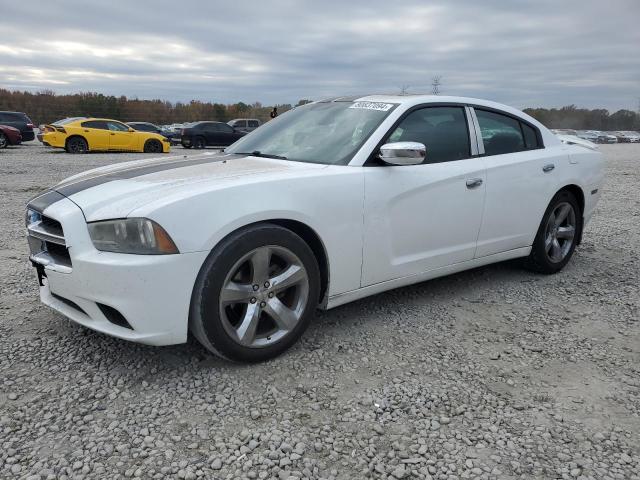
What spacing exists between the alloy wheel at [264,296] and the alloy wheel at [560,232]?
2682 millimetres

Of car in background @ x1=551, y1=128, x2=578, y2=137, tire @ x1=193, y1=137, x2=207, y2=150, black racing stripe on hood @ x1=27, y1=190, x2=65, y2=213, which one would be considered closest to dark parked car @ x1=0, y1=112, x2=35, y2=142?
tire @ x1=193, y1=137, x2=207, y2=150

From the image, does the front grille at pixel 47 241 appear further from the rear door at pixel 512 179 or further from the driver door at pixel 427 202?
the rear door at pixel 512 179

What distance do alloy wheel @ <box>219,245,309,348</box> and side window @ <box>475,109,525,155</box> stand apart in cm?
202

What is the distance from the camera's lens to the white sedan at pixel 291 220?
2568 mm

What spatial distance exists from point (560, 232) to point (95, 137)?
18.0 meters

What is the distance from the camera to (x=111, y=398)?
8.39 ft

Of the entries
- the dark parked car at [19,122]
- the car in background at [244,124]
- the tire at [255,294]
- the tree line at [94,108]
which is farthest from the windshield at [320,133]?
the tree line at [94,108]

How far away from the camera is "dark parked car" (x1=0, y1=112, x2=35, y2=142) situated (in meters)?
21.1

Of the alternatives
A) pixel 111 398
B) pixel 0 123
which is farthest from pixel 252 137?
pixel 0 123

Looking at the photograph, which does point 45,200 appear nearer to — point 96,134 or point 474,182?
point 474,182

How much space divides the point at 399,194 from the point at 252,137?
141 centimetres

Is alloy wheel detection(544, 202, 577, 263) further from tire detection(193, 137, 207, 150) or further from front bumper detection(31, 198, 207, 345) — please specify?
tire detection(193, 137, 207, 150)

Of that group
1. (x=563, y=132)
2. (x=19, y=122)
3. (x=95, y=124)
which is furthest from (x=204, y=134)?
(x=563, y=132)

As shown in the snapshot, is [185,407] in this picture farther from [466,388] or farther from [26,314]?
[26,314]
